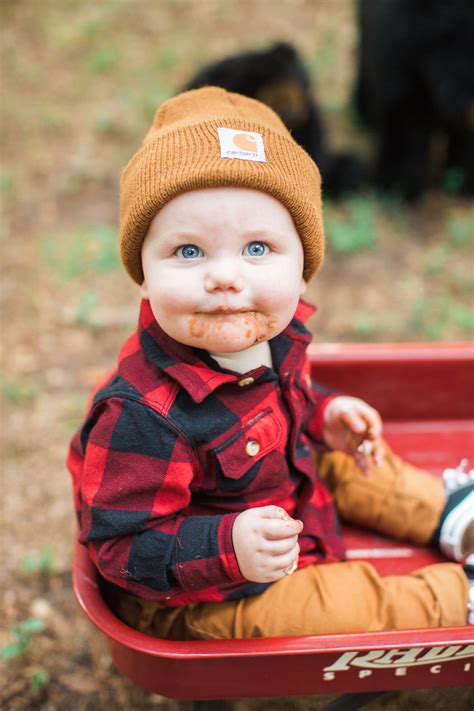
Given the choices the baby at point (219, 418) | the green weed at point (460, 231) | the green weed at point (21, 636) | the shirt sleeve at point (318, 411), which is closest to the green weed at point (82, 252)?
the green weed at point (460, 231)

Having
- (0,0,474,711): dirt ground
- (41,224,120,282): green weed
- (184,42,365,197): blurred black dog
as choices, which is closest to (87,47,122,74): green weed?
(0,0,474,711): dirt ground

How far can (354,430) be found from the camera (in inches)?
54.1

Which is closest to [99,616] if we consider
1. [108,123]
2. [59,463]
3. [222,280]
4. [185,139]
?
[222,280]

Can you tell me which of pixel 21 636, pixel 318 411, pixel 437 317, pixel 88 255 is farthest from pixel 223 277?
pixel 88 255

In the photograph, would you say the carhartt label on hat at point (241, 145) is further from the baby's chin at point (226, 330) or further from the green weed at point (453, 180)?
the green weed at point (453, 180)

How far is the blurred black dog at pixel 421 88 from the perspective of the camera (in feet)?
8.28

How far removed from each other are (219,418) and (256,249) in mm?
256

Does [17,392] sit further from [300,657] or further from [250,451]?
[300,657]

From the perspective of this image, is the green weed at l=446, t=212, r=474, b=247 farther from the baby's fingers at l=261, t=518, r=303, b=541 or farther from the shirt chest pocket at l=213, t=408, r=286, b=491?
the baby's fingers at l=261, t=518, r=303, b=541

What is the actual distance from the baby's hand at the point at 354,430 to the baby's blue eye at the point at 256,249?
421 millimetres

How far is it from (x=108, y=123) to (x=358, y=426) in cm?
252

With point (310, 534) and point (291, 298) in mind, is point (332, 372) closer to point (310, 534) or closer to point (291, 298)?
point (310, 534)

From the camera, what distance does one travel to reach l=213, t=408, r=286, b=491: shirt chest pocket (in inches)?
45.5

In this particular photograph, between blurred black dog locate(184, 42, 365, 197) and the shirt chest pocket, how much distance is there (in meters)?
1.75
